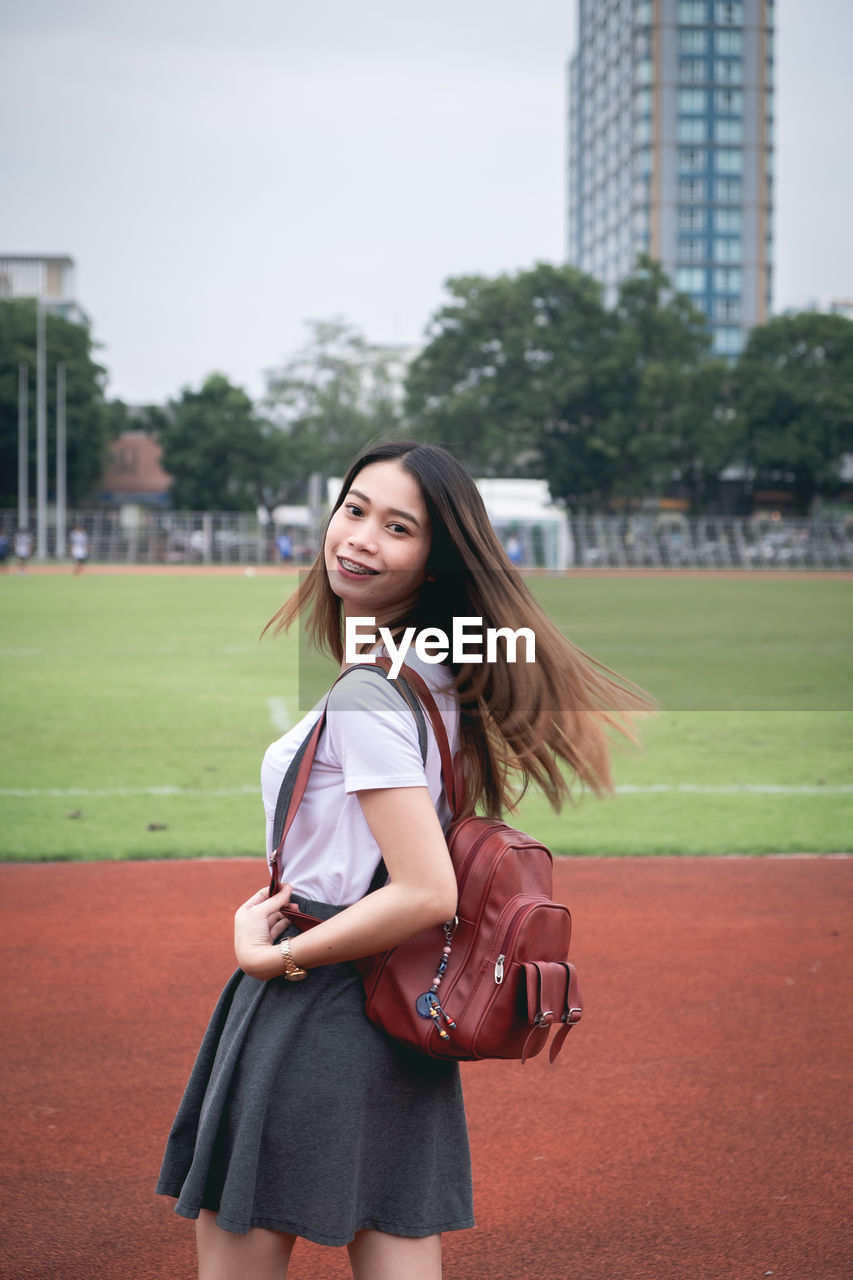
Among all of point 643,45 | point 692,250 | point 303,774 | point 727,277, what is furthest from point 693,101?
point 303,774

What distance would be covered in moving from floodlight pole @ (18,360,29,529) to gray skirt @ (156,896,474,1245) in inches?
2043

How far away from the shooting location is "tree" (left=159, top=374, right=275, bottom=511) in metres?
59.8

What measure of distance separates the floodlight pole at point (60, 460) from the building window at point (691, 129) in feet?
204

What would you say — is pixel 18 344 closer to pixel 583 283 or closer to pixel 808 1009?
pixel 583 283

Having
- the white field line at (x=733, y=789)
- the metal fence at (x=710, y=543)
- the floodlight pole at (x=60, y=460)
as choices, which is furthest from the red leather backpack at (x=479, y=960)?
the metal fence at (x=710, y=543)

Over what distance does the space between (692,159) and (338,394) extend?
4757cm

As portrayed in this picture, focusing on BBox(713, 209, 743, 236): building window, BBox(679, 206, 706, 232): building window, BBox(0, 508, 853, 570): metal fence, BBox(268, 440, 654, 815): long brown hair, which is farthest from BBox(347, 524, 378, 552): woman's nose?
BBox(713, 209, 743, 236): building window

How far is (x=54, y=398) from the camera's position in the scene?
58.2 meters

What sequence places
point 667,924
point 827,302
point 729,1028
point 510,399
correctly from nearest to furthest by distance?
1. point 729,1028
2. point 667,924
3. point 510,399
4. point 827,302

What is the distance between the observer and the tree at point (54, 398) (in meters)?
57.0

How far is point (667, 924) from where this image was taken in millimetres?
5805

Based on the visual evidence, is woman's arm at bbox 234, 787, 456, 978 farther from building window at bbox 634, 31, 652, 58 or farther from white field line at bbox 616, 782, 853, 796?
building window at bbox 634, 31, 652, 58

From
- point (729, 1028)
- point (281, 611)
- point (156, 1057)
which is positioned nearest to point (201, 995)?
point (156, 1057)

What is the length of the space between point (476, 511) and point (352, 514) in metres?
0.20
